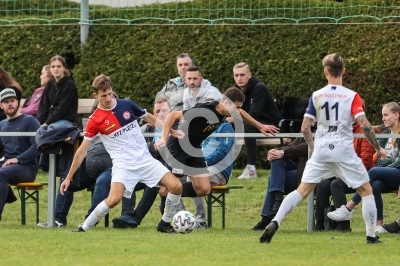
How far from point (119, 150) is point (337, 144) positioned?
2.75 meters

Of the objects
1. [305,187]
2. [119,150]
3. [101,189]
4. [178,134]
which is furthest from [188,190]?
[305,187]

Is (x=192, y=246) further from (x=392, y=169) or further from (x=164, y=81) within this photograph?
(x=164, y=81)

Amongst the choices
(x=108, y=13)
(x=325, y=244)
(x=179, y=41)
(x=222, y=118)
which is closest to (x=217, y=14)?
(x=179, y=41)

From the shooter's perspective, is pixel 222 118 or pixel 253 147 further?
pixel 253 147

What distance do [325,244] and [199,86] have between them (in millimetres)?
3978

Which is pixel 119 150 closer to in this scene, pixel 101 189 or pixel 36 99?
pixel 101 189

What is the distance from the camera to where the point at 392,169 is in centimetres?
1250

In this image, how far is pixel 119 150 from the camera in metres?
12.3

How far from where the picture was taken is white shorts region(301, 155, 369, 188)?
10.7m

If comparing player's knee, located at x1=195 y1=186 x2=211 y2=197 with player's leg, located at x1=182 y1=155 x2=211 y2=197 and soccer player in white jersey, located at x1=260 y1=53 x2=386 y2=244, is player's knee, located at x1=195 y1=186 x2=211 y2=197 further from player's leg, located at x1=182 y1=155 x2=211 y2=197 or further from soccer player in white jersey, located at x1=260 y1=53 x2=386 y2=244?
soccer player in white jersey, located at x1=260 y1=53 x2=386 y2=244

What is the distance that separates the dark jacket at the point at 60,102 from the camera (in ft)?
50.7

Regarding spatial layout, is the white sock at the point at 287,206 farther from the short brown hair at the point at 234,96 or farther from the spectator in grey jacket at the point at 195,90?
the spectator in grey jacket at the point at 195,90

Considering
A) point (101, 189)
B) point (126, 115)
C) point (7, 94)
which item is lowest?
point (101, 189)

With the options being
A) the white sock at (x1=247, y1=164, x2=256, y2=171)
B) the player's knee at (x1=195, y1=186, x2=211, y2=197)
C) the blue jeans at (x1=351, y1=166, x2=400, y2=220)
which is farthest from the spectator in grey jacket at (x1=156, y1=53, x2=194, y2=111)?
the blue jeans at (x1=351, y1=166, x2=400, y2=220)
